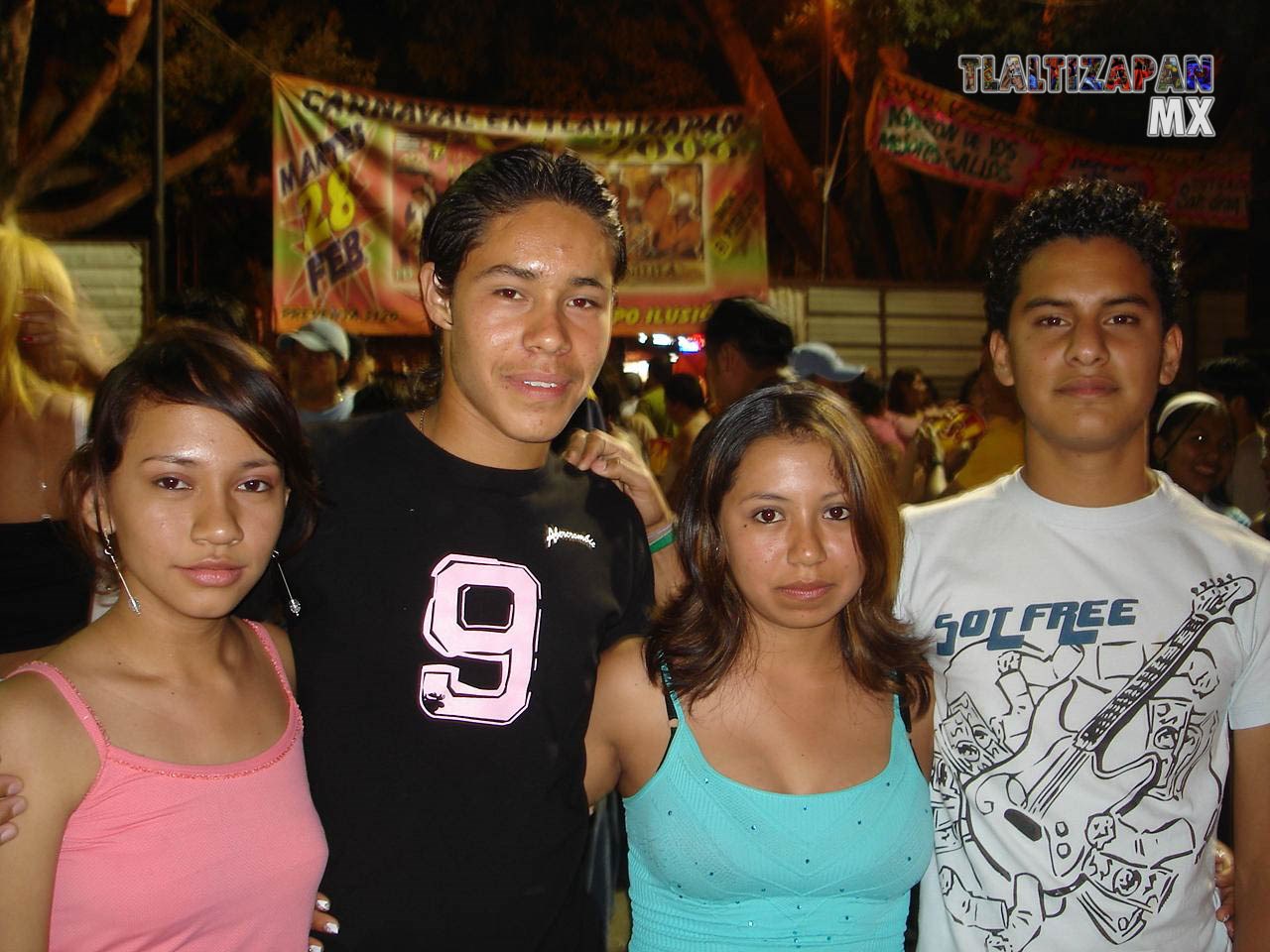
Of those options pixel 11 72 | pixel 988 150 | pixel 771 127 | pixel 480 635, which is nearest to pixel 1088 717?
pixel 480 635

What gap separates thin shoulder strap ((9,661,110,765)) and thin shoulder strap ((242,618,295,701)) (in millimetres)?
465

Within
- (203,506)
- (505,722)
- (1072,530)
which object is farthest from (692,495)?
(203,506)

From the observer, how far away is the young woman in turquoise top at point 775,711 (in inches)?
96.9

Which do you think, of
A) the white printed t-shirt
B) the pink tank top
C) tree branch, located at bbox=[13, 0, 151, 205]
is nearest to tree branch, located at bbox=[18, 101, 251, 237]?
tree branch, located at bbox=[13, 0, 151, 205]

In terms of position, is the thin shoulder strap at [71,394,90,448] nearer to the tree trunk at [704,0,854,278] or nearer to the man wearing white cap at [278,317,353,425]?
the man wearing white cap at [278,317,353,425]

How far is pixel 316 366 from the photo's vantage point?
290 inches

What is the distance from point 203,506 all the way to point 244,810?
60 cm

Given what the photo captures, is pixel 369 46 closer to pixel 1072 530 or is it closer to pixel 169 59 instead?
pixel 169 59

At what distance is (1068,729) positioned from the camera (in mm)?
2502

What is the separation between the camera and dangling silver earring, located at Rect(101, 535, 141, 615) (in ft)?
7.31

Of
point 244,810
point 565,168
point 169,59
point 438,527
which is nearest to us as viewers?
point 244,810

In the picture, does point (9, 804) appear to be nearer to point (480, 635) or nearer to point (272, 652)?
point (272, 652)

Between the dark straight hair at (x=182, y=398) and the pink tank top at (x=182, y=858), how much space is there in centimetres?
42

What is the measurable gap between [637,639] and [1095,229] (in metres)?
1.55
